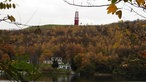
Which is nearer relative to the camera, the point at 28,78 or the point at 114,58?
the point at 28,78

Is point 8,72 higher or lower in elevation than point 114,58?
Answer: higher

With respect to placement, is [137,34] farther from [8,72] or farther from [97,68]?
[97,68]

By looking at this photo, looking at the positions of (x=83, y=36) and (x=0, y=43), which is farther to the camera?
(x=83, y=36)

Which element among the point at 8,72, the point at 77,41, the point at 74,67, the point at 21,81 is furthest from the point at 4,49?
the point at 77,41

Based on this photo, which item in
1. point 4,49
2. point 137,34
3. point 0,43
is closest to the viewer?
point 4,49

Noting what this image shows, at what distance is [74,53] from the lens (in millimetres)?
102062

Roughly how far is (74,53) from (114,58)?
703 inches

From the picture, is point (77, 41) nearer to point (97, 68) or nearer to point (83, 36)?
point (83, 36)

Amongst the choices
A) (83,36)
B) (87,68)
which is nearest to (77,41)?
(83,36)

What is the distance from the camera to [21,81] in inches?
84.5

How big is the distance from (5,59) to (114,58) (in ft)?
280

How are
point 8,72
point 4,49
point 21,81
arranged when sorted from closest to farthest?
point 21,81 → point 8,72 → point 4,49

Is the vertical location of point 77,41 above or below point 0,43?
below

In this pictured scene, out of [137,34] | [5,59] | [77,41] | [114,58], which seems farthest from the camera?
[77,41]
